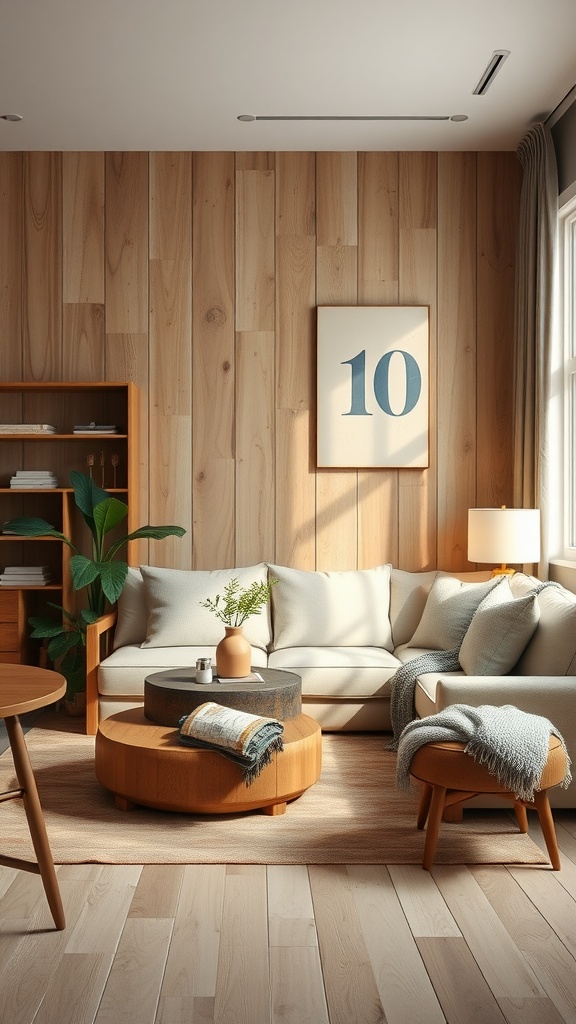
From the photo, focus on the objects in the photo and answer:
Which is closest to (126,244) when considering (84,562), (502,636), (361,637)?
(84,562)

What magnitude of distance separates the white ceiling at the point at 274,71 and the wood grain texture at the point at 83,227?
121 millimetres

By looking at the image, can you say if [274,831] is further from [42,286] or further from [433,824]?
[42,286]

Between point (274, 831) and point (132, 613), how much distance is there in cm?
192

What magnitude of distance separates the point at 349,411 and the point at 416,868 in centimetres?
279

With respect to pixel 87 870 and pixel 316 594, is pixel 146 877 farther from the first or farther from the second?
pixel 316 594

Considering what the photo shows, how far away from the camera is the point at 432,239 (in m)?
5.05

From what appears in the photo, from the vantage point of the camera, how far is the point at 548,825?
2.74m

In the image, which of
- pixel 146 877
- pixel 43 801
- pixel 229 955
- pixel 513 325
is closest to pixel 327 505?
pixel 513 325

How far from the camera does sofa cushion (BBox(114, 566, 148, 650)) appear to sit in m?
4.71

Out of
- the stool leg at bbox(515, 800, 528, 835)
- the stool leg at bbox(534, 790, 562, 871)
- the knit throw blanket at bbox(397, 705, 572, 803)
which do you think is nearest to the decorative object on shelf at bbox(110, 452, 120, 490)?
the knit throw blanket at bbox(397, 705, 572, 803)

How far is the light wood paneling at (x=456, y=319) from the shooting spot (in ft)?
16.5

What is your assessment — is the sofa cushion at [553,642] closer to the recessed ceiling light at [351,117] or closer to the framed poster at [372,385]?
the framed poster at [372,385]

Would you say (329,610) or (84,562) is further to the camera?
(329,610)

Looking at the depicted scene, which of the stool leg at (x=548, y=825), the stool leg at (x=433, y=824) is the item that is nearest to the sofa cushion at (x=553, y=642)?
the stool leg at (x=548, y=825)
